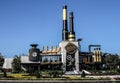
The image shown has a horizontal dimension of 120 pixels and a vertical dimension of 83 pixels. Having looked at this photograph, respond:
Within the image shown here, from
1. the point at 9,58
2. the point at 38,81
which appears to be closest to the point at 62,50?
the point at 9,58

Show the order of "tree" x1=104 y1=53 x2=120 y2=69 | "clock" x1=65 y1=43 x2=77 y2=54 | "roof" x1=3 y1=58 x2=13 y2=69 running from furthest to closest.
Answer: "roof" x1=3 y1=58 x2=13 y2=69 → "tree" x1=104 y1=53 x2=120 y2=69 → "clock" x1=65 y1=43 x2=77 y2=54

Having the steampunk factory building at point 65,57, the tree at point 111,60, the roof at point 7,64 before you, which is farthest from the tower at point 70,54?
the roof at point 7,64

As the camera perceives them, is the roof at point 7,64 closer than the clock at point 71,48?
No

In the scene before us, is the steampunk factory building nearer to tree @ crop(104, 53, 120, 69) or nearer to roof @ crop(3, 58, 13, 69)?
tree @ crop(104, 53, 120, 69)

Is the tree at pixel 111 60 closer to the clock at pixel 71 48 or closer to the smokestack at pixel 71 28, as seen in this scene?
the clock at pixel 71 48

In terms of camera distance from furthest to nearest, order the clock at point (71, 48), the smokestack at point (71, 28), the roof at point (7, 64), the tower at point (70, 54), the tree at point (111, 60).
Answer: the roof at point (7, 64) < the tree at point (111, 60) < the smokestack at point (71, 28) < the tower at point (70, 54) < the clock at point (71, 48)

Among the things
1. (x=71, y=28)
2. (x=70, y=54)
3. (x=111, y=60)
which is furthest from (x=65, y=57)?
(x=111, y=60)

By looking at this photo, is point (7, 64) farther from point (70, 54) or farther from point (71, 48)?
point (71, 48)

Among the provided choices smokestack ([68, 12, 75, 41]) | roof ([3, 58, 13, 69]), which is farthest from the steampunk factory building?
roof ([3, 58, 13, 69])

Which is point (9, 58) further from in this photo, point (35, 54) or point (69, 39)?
point (69, 39)

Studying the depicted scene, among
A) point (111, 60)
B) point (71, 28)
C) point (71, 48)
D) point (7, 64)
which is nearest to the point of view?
point (71, 48)

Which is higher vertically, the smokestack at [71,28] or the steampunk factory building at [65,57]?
the smokestack at [71,28]

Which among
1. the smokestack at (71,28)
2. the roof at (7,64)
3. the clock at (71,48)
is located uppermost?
the smokestack at (71,28)

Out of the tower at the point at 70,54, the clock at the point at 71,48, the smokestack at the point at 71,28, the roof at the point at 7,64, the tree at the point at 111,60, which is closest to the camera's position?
the clock at the point at 71,48
